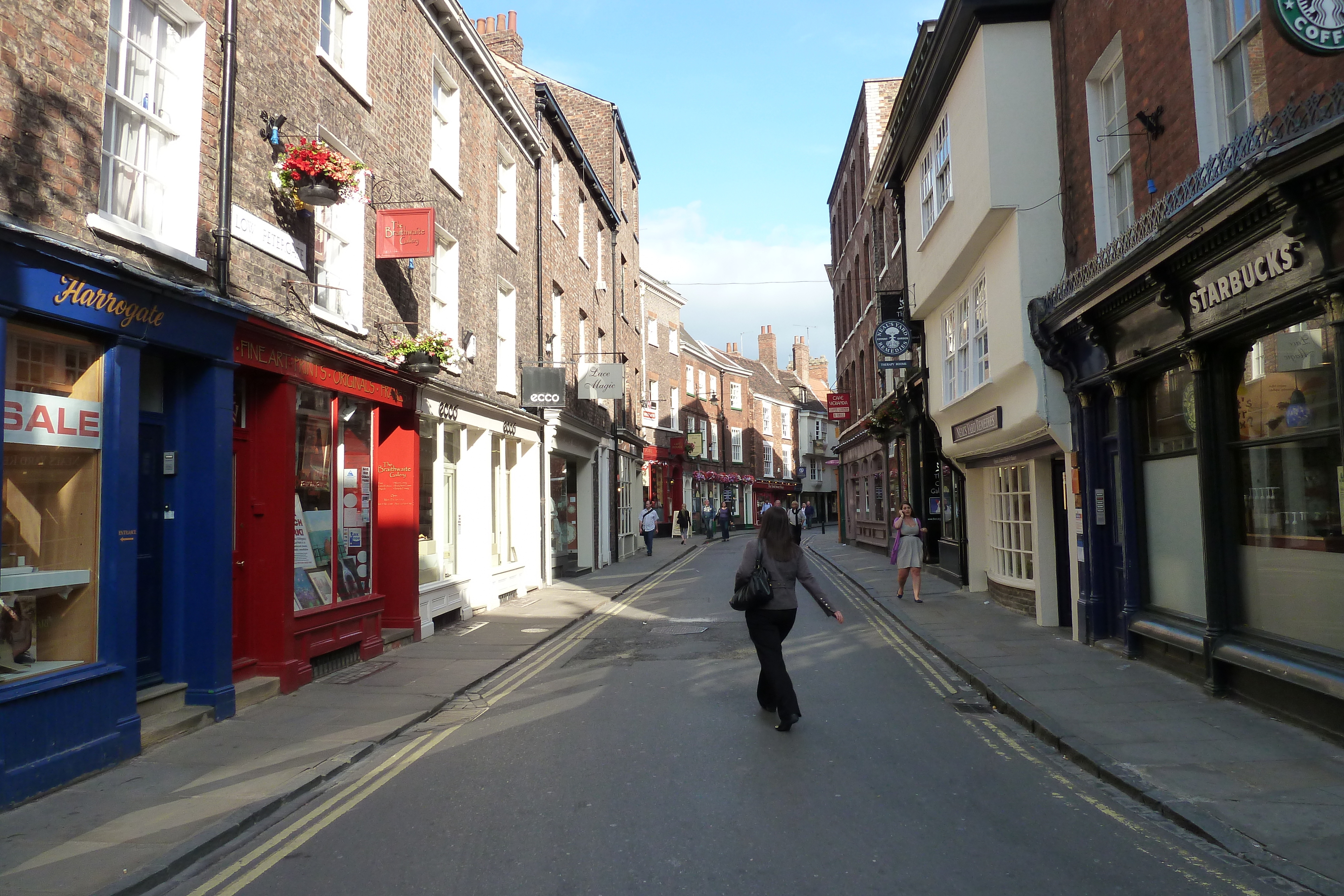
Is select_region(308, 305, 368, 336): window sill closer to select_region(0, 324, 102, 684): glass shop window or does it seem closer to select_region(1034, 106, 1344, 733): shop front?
select_region(0, 324, 102, 684): glass shop window

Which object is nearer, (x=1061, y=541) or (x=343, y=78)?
(x=343, y=78)

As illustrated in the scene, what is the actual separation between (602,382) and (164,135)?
45.5 feet

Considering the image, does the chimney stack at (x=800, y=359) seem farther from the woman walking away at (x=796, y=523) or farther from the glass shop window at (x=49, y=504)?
the glass shop window at (x=49, y=504)

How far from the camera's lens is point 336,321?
10.3 metres

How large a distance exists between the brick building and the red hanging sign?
7.69 metres

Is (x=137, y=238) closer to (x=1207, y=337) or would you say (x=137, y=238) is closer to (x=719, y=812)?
(x=719, y=812)

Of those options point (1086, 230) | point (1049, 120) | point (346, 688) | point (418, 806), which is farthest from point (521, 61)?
point (418, 806)

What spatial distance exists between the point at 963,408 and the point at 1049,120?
5134mm

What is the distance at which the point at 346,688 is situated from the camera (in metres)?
9.38

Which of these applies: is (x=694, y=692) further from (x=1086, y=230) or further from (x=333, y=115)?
(x=333, y=115)

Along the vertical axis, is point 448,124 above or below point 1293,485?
above

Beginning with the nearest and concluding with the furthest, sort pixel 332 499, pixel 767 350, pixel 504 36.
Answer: pixel 332 499 < pixel 504 36 < pixel 767 350

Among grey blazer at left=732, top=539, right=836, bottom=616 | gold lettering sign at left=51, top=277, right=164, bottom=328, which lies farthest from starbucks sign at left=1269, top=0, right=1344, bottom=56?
gold lettering sign at left=51, top=277, right=164, bottom=328

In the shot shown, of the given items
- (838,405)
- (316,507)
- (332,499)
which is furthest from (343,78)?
(838,405)
